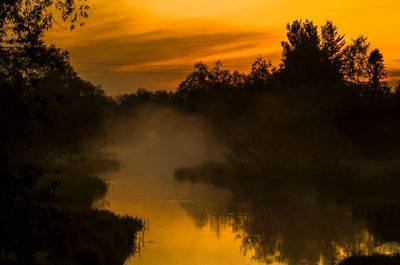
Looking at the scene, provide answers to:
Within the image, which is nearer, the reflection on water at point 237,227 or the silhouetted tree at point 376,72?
the reflection on water at point 237,227

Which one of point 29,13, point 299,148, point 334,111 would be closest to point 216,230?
point 29,13

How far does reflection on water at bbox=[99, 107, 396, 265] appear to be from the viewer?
40.0 m

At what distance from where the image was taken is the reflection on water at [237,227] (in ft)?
131

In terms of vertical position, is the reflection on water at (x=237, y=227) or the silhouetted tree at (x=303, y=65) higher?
the silhouetted tree at (x=303, y=65)

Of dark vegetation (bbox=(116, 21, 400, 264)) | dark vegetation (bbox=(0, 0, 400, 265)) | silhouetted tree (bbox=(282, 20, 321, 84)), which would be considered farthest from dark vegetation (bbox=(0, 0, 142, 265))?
silhouetted tree (bbox=(282, 20, 321, 84))

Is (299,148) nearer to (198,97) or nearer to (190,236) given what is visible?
(190,236)

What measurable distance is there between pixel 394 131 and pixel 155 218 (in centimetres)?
4945

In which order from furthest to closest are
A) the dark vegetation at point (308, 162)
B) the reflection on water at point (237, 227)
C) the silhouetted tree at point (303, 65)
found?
1. the silhouetted tree at point (303, 65)
2. the dark vegetation at point (308, 162)
3. the reflection on water at point (237, 227)

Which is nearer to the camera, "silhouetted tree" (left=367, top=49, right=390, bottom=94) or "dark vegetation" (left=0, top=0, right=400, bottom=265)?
"dark vegetation" (left=0, top=0, right=400, bottom=265)

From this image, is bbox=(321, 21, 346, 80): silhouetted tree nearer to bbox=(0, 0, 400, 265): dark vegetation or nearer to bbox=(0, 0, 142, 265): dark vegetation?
bbox=(0, 0, 400, 265): dark vegetation

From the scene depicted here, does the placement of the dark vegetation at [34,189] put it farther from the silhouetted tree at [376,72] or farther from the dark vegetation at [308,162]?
the silhouetted tree at [376,72]

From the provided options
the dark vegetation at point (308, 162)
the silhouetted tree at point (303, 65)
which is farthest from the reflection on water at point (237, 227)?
the silhouetted tree at point (303, 65)

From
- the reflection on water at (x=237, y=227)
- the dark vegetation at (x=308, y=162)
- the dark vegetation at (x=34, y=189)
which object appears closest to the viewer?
the dark vegetation at (x=34, y=189)

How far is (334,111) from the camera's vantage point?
92.0 metres
